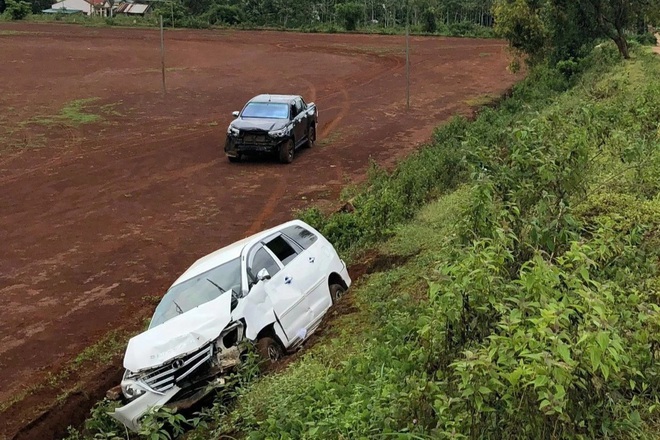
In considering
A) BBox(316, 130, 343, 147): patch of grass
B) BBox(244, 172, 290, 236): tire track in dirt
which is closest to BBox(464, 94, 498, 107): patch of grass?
BBox(316, 130, 343, 147): patch of grass

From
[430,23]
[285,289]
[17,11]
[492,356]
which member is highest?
[17,11]

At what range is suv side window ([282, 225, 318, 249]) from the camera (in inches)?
A: 391

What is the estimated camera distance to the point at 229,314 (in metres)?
7.96

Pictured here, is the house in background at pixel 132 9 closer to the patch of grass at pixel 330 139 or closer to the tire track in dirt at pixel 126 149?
the tire track in dirt at pixel 126 149

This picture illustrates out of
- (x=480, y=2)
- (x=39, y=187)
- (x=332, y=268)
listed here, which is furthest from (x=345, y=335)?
(x=480, y=2)

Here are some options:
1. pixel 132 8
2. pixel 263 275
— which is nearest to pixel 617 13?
pixel 263 275

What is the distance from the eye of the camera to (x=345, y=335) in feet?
26.3

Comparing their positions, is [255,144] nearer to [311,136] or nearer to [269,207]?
[311,136]

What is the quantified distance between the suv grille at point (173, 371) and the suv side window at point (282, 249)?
→ 2.05 meters

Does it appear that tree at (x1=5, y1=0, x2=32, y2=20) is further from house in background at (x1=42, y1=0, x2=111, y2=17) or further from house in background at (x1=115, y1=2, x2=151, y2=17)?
house in background at (x1=115, y1=2, x2=151, y2=17)

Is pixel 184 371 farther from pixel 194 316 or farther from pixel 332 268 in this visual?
pixel 332 268

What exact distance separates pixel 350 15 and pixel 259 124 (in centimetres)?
4886

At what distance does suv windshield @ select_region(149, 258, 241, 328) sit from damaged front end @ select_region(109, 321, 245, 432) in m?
0.88

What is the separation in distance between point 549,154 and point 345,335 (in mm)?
2896
